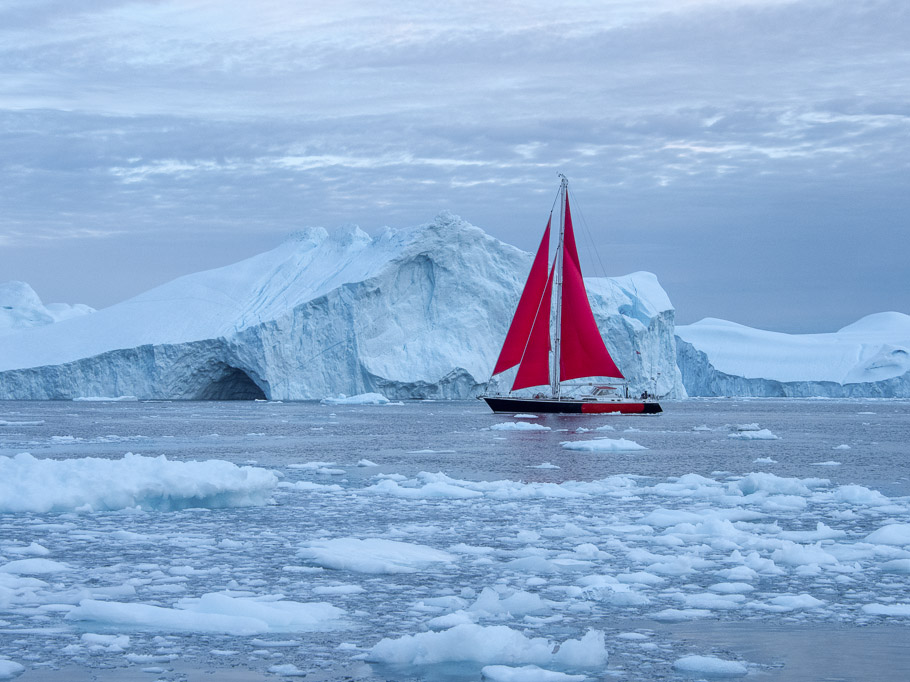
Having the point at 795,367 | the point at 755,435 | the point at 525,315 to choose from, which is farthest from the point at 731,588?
the point at 795,367

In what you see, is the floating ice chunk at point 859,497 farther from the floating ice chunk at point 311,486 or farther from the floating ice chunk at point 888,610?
the floating ice chunk at point 311,486

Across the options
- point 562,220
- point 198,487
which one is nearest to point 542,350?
point 562,220

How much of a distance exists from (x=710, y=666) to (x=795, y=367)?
6339 cm

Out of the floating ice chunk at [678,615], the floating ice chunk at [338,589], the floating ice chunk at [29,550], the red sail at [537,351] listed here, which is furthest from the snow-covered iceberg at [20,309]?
the floating ice chunk at [678,615]

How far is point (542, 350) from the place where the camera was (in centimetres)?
3506

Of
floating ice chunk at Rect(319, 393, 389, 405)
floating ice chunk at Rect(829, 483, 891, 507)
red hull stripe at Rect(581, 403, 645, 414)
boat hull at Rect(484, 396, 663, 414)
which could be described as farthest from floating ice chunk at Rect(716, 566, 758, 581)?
floating ice chunk at Rect(319, 393, 389, 405)

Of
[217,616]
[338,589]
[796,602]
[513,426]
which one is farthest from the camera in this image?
[513,426]

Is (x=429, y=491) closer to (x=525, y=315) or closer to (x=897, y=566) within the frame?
(x=897, y=566)

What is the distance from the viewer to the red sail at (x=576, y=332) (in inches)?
1395

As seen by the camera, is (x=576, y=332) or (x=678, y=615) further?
(x=576, y=332)

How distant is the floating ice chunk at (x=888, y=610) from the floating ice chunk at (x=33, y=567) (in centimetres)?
515

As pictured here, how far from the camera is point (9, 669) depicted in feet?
16.0

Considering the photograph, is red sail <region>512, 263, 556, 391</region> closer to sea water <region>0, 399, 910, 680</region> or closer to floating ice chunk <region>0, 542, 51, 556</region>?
sea water <region>0, 399, 910, 680</region>

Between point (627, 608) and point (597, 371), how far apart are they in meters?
29.6
